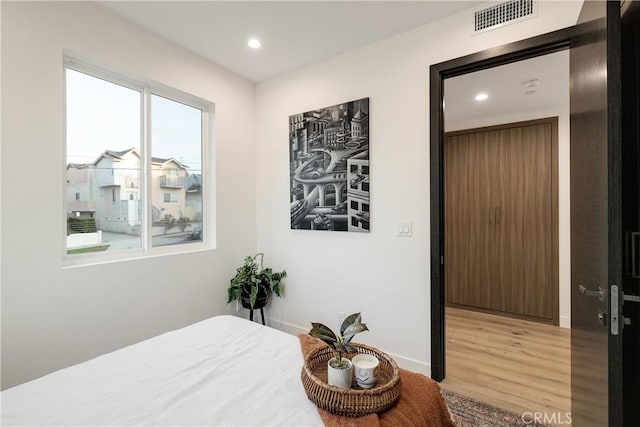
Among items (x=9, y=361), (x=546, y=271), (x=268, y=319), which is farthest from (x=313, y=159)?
(x=546, y=271)

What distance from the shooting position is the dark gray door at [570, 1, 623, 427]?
107cm

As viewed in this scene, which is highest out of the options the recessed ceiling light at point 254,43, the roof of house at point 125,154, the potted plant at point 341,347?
the recessed ceiling light at point 254,43

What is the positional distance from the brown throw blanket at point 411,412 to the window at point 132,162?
214 cm

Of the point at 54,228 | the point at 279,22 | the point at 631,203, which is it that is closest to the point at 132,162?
the point at 54,228

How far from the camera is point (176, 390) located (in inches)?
44.4

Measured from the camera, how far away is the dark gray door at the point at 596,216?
1073 millimetres

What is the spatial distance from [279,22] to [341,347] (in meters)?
2.28

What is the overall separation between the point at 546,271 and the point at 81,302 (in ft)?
14.9

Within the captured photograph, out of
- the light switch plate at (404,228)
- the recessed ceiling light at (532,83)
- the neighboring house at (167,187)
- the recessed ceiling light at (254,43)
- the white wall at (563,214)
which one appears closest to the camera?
the light switch plate at (404,228)

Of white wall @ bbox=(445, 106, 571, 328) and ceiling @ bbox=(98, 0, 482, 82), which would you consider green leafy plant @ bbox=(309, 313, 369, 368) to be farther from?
white wall @ bbox=(445, 106, 571, 328)

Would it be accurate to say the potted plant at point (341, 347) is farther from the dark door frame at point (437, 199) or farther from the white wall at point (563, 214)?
the white wall at point (563, 214)

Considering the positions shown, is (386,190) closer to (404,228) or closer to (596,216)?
(404,228)

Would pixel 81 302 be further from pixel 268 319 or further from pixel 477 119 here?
pixel 477 119

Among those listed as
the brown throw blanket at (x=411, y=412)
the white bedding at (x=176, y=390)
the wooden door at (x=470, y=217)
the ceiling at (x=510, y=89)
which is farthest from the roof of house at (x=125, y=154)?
the wooden door at (x=470, y=217)
